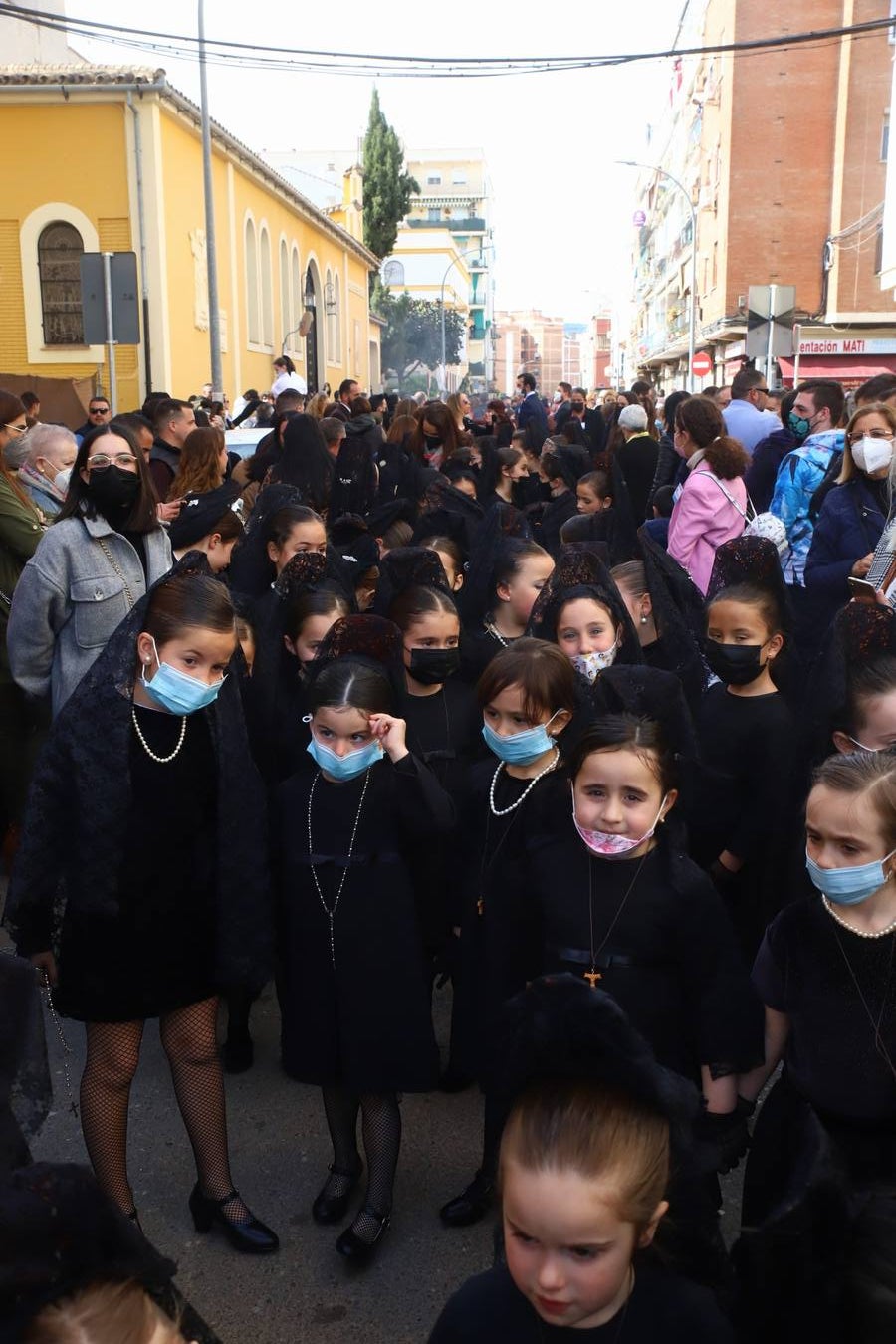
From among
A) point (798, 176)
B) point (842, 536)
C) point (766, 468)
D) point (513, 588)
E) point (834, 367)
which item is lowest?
point (513, 588)

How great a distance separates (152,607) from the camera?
3.51 m

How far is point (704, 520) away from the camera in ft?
23.5

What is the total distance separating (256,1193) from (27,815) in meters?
1.35

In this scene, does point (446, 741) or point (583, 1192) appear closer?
point (583, 1192)

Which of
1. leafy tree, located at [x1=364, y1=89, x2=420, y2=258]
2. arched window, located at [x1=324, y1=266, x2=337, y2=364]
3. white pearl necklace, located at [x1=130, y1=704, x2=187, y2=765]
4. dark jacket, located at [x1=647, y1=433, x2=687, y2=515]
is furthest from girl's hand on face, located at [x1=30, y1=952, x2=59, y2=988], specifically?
leafy tree, located at [x1=364, y1=89, x2=420, y2=258]

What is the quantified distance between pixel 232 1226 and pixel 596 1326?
1.81 meters

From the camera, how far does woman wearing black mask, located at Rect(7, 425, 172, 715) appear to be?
486 cm

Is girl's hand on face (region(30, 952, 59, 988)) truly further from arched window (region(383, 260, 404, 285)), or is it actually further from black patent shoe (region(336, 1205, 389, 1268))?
arched window (region(383, 260, 404, 285))

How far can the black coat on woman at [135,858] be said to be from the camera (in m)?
3.38

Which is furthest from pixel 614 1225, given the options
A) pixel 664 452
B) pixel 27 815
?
pixel 664 452

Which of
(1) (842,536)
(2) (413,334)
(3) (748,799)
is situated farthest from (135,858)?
(2) (413,334)

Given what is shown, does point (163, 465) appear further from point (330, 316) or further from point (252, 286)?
point (330, 316)

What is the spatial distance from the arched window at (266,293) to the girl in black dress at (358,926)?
2929cm

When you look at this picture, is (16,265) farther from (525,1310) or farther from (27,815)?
(525,1310)
